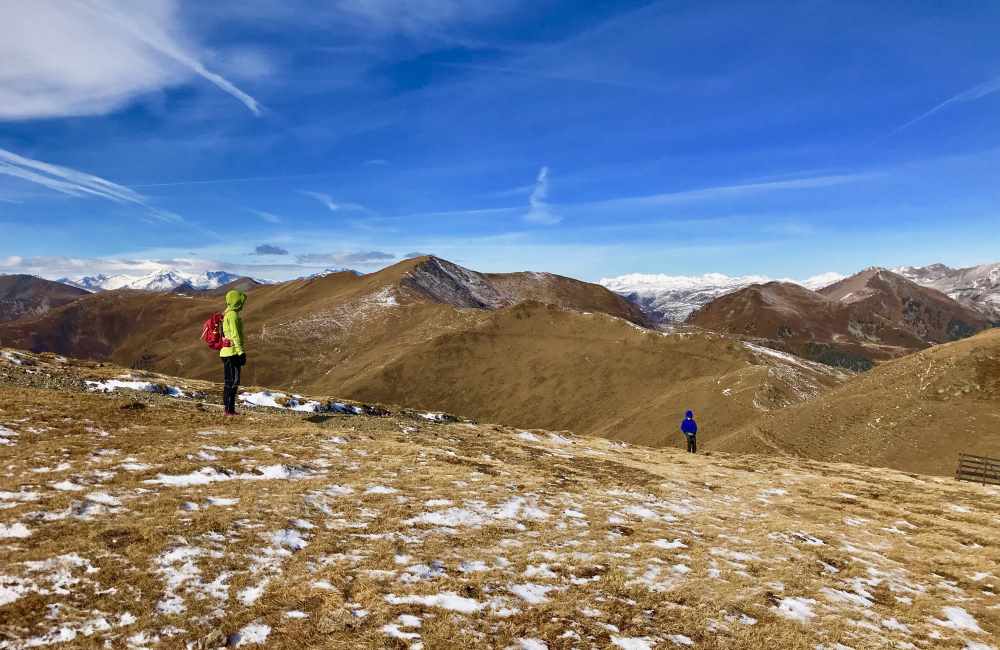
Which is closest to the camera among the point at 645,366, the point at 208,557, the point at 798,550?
the point at 208,557

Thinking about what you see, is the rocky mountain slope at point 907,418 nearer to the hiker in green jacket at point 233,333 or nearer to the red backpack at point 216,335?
the hiker in green jacket at point 233,333

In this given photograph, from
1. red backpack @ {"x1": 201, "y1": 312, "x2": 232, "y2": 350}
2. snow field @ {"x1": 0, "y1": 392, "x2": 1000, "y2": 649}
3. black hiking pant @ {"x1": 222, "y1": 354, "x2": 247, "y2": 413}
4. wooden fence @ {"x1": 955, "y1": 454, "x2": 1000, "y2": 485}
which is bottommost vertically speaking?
wooden fence @ {"x1": 955, "y1": 454, "x2": 1000, "y2": 485}

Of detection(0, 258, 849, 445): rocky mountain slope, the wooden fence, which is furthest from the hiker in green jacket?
detection(0, 258, 849, 445): rocky mountain slope

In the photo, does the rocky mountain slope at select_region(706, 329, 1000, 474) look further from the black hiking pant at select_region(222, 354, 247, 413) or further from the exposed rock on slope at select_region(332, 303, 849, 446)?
the black hiking pant at select_region(222, 354, 247, 413)

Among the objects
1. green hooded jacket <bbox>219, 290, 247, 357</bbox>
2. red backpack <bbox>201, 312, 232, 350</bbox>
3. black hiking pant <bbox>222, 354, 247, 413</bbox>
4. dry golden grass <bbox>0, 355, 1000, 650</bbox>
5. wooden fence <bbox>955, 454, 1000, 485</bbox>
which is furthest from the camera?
wooden fence <bbox>955, 454, 1000, 485</bbox>

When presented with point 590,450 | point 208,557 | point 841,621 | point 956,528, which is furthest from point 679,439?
point 208,557

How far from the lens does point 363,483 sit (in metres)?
15.7

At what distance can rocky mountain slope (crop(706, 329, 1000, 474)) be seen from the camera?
48188mm

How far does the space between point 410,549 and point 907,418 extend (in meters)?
60.2

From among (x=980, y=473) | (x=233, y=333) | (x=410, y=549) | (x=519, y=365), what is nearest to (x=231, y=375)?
(x=233, y=333)

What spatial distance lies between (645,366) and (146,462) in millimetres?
98461

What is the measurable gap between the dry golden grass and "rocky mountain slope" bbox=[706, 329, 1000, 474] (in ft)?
108

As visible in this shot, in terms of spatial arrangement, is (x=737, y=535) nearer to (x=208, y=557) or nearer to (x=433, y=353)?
(x=208, y=557)

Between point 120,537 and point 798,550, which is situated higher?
point 120,537
